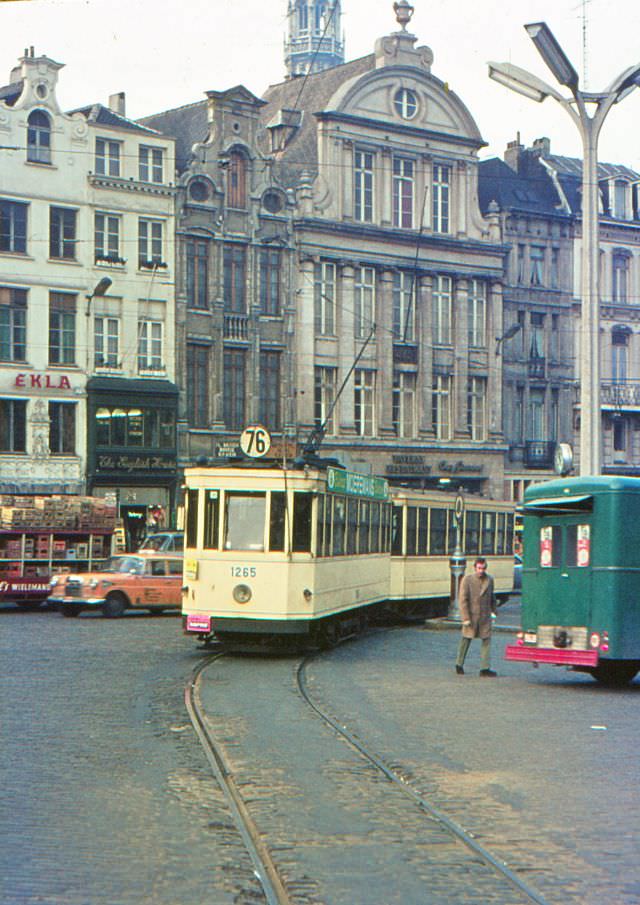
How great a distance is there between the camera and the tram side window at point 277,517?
23.5m

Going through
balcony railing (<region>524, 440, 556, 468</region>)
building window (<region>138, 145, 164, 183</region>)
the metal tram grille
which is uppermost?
building window (<region>138, 145, 164, 183</region>)

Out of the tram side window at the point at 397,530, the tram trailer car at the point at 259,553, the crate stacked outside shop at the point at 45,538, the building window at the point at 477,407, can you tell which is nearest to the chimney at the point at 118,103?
the building window at the point at 477,407

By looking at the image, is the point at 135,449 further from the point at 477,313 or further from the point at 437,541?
the point at 437,541

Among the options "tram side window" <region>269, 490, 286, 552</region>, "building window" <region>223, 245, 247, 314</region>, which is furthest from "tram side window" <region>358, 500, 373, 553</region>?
"building window" <region>223, 245, 247, 314</region>

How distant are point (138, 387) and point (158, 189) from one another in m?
6.58

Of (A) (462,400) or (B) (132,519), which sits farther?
(A) (462,400)

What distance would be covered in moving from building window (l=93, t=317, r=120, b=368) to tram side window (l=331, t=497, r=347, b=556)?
84.7 ft

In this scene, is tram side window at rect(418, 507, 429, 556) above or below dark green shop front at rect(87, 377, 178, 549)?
below

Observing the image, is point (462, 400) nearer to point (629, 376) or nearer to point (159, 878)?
point (629, 376)

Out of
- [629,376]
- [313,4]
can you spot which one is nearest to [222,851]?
[629,376]

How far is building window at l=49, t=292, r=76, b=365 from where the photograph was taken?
50094 millimetres

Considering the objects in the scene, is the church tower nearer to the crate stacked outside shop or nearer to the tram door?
the crate stacked outside shop

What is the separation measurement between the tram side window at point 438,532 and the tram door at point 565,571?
13978 mm

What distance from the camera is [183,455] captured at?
52844 mm
